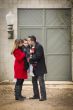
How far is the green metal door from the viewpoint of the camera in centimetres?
1753

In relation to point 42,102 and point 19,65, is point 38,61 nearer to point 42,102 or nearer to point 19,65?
point 19,65

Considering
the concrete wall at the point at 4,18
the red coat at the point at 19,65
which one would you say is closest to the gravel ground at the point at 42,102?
the red coat at the point at 19,65

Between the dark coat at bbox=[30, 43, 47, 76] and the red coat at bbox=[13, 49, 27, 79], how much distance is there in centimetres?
28

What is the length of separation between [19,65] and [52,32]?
445 cm

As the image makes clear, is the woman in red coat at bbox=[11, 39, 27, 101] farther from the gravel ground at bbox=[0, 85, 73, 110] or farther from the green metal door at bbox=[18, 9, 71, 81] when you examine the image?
the green metal door at bbox=[18, 9, 71, 81]

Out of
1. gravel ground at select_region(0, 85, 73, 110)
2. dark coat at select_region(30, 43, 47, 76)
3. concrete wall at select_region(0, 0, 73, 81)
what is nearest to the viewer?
gravel ground at select_region(0, 85, 73, 110)

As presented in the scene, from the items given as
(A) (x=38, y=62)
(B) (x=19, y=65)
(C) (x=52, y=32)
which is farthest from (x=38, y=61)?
(C) (x=52, y=32)

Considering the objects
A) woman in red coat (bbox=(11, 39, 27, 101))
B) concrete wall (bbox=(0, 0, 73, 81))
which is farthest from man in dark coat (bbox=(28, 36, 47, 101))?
concrete wall (bbox=(0, 0, 73, 81))

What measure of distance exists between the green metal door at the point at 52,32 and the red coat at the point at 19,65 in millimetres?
4214

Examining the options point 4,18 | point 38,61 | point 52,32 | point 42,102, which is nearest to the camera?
point 42,102

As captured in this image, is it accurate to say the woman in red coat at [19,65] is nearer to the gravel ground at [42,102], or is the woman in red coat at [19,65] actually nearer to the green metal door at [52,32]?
the gravel ground at [42,102]

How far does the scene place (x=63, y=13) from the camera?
690 inches

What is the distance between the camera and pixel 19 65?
44.2 feet

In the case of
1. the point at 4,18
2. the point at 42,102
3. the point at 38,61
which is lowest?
the point at 42,102
